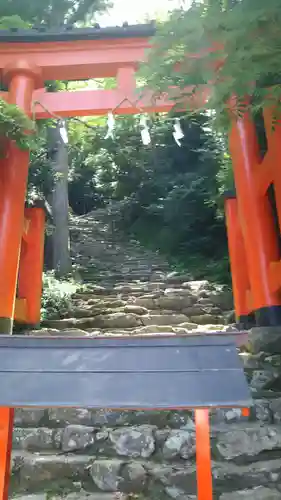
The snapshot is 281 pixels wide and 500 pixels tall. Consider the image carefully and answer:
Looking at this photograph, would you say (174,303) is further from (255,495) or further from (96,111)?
(255,495)

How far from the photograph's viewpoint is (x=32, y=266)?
6645 millimetres

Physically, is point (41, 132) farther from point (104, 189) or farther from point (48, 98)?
point (104, 189)

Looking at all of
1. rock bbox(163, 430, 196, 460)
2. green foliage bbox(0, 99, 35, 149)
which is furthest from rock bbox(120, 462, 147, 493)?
green foliage bbox(0, 99, 35, 149)

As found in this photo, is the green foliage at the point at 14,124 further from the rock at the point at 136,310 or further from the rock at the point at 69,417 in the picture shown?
the rock at the point at 136,310

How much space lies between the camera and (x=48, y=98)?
5523mm

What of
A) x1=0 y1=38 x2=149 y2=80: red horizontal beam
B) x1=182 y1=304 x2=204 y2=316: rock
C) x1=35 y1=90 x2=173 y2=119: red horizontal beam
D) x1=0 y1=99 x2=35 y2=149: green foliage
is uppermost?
x1=0 y1=38 x2=149 y2=80: red horizontal beam

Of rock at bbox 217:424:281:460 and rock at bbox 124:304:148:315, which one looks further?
rock at bbox 124:304:148:315

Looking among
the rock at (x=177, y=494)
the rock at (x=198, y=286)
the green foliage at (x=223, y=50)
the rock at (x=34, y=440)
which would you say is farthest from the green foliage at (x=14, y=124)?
the rock at (x=198, y=286)

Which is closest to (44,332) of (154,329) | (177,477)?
(154,329)

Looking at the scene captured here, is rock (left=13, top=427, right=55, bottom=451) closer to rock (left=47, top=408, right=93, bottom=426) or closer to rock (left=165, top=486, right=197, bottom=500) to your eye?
rock (left=47, top=408, right=93, bottom=426)

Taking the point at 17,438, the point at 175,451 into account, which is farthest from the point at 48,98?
the point at 175,451

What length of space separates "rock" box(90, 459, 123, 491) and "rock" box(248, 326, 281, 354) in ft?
5.91

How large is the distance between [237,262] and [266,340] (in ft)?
7.79

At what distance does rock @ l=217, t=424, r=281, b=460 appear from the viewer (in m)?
3.30
